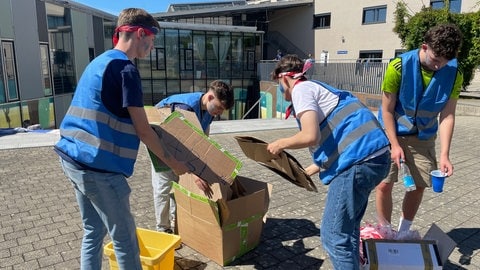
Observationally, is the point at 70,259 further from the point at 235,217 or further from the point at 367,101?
the point at 367,101

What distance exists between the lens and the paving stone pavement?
10.0ft

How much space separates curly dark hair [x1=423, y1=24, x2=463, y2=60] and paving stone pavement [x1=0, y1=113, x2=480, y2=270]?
5.56ft

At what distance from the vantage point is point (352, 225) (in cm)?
230

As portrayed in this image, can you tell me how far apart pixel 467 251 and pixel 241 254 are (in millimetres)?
1996

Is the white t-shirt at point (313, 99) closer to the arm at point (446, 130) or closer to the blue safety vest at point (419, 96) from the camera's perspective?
the blue safety vest at point (419, 96)

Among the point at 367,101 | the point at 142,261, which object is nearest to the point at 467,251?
the point at 142,261

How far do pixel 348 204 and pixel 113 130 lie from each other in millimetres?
1422

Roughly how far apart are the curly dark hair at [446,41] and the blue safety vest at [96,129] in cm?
212

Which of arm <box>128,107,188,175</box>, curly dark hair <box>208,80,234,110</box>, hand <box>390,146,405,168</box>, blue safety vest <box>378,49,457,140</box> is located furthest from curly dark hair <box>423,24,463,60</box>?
arm <box>128,107,188,175</box>

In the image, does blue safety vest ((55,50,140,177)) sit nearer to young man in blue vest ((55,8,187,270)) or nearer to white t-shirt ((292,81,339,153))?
young man in blue vest ((55,8,187,270))

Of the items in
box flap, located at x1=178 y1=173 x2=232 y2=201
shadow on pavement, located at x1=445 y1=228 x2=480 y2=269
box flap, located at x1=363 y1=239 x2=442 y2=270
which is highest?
box flap, located at x1=178 y1=173 x2=232 y2=201

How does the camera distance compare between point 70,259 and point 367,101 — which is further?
point 367,101

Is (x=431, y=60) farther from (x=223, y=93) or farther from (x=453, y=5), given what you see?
(x=453, y=5)

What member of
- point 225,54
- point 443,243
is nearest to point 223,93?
point 443,243
